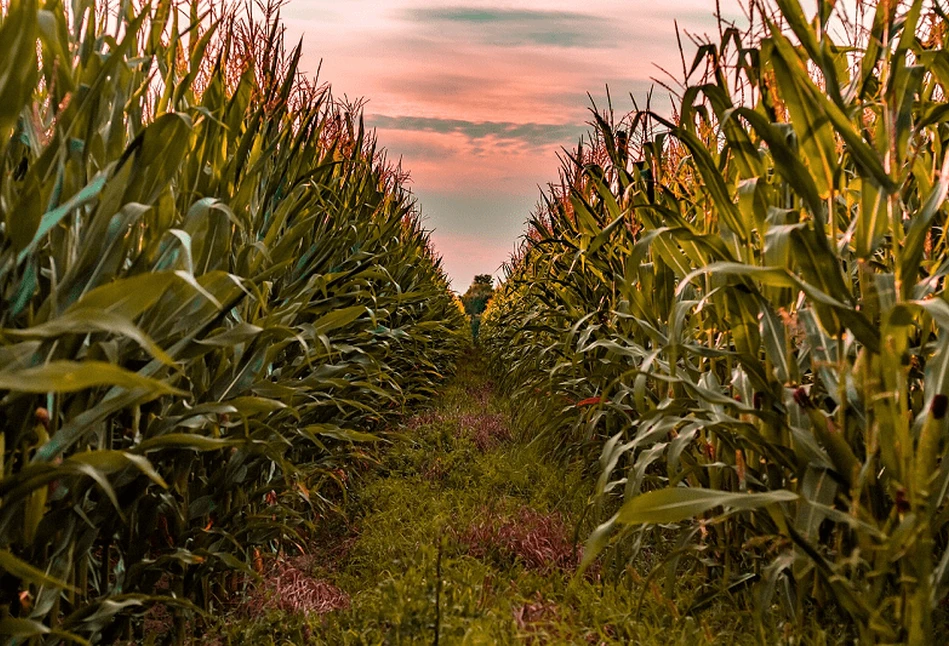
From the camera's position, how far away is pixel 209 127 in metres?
1.95

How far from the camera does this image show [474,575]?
260 centimetres

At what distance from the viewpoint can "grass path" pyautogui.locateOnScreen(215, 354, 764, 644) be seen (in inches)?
82.0

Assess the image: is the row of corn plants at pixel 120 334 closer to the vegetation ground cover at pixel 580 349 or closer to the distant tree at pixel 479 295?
the vegetation ground cover at pixel 580 349

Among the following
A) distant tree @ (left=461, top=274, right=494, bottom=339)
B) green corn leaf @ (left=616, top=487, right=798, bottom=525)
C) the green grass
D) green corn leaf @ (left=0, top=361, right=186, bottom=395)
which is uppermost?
distant tree @ (left=461, top=274, right=494, bottom=339)

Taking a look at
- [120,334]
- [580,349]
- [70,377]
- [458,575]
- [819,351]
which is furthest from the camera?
[580,349]

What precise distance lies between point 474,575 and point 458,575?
0.06 m

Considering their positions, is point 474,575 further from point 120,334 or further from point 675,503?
point 120,334

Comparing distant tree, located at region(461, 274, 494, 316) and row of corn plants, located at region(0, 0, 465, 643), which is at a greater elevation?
distant tree, located at region(461, 274, 494, 316)

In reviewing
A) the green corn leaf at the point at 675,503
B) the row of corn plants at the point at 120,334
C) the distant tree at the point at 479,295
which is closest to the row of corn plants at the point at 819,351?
the green corn leaf at the point at 675,503

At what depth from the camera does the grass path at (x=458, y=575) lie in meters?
2.08

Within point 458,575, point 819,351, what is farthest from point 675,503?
point 458,575

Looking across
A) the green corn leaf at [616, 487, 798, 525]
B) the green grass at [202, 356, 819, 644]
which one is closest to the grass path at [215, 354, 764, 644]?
the green grass at [202, 356, 819, 644]

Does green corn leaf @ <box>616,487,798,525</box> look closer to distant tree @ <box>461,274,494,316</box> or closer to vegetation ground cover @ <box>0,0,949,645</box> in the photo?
vegetation ground cover @ <box>0,0,949,645</box>

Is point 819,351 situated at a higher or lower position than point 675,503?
higher
